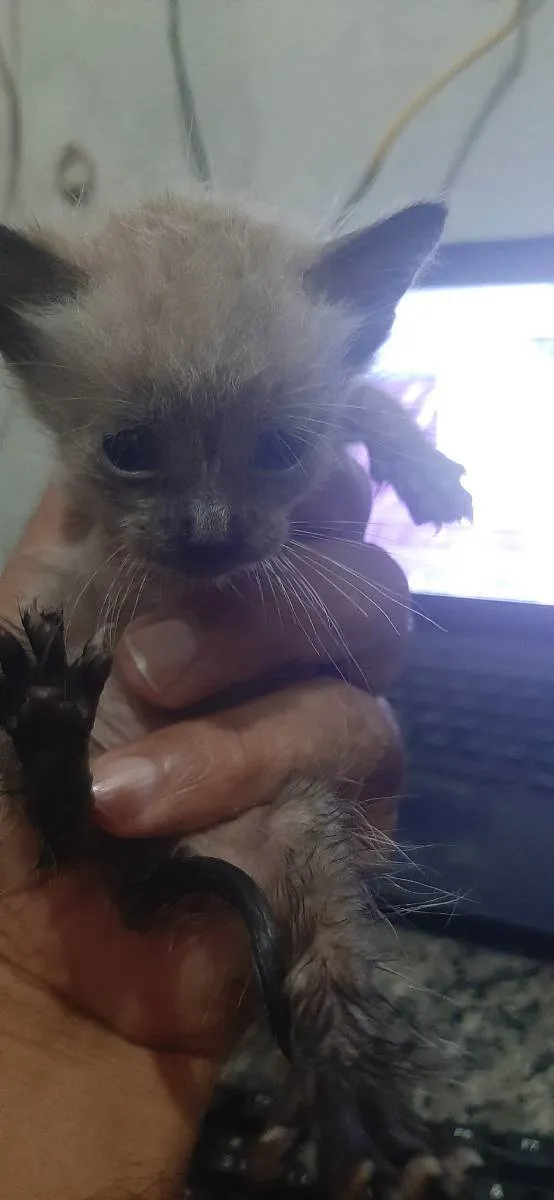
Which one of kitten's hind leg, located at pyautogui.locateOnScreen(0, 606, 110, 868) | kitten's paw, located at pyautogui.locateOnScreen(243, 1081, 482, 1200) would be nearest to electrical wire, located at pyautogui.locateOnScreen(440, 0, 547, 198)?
kitten's hind leg, located at pyautogui.locateOnScreen(0, 606, 110, 868)

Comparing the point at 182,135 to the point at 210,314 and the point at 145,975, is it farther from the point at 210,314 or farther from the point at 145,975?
the point at 145,975

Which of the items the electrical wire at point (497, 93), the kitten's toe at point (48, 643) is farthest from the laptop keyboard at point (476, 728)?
the electrical wire at point (497, 93)

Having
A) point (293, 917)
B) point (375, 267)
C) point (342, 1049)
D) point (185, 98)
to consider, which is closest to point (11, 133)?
point (185, 98)

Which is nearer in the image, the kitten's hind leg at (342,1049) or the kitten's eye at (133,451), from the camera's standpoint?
the kitten's hind leg at (342,1049)

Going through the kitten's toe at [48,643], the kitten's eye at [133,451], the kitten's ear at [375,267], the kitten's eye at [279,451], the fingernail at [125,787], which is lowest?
the fingernail at [125,787]

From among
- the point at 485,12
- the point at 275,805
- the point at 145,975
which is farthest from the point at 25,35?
the point at 145,975

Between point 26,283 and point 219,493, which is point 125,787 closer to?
point 219,493

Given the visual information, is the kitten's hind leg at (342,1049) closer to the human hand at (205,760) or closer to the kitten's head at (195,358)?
the human hand at (205,760)
